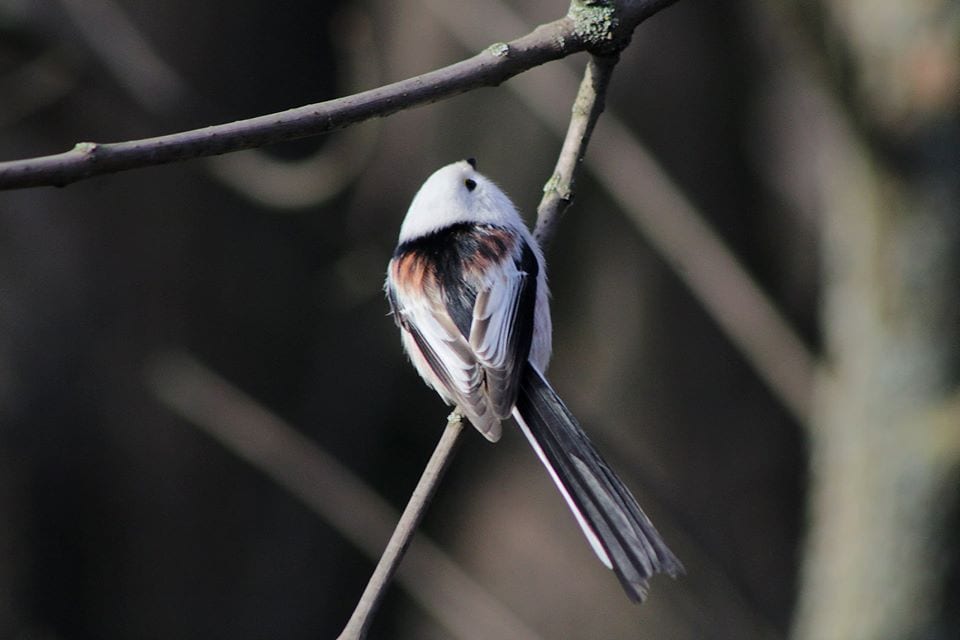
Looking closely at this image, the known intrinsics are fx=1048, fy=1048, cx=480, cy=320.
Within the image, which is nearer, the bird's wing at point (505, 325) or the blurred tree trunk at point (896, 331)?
the bird's wing at point (505, 325)

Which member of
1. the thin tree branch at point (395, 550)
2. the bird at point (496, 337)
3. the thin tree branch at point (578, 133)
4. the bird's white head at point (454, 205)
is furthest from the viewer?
the bird's white head at point (454, 205)

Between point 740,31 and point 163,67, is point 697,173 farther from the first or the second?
point 163,67

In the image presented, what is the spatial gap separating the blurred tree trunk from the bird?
154 cm

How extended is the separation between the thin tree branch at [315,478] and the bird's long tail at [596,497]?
2.03m

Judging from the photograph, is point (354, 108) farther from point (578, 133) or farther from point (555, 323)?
point (555, 323)

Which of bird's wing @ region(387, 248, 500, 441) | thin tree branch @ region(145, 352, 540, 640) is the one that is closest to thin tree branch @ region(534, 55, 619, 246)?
bird's wing @ region(387, 248, 500, 441)

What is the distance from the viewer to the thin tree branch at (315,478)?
4727mm

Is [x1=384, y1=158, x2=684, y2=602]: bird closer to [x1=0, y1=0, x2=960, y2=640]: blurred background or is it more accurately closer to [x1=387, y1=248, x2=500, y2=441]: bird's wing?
[x1=387, y1=248, x2=500, y2=441]: bird's wing

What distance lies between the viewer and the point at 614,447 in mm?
4609

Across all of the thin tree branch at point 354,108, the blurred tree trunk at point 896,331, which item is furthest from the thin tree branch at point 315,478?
the thin tree branch at point 354,108

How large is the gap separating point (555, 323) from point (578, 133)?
2909 mm

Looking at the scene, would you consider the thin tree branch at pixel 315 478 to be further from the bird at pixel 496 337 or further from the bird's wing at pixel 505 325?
the bird's wing at pixel 505 325

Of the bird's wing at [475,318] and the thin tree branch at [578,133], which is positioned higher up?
the thin tree branch at [578,133]

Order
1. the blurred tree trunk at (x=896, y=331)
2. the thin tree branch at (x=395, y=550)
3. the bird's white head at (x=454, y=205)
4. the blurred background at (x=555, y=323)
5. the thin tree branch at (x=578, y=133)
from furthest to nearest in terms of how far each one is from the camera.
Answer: the blurred background at (x=555, y=323) → the blurred tree trunk at (x=896, y=331) → the bird's white head at (x=454, y=205) → the thin tree branch at (x=578, y=133) → the thin tree branch at (x=395, y=550)
